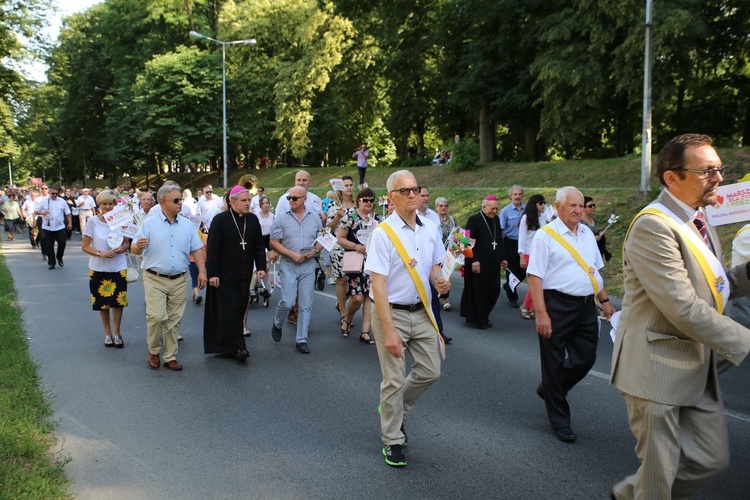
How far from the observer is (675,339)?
289cm

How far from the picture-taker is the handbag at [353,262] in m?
7.91

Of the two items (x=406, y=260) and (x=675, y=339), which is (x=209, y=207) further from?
(x=675, y=339)

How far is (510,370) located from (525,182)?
1746 centimetres

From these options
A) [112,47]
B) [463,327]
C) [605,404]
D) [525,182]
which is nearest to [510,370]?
[605,404]

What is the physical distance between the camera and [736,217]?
555 cm

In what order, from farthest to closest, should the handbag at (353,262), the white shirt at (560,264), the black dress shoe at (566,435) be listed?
the handbag at (353,262) → the white shirt at (560,264) → the black dress shoe at (566,435)

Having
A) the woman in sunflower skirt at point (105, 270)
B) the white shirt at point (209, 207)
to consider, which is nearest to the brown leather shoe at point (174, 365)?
the woman in sunflower skirt at point (105, 270)

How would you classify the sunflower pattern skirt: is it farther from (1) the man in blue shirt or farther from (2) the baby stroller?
(1) the man in blue shirt

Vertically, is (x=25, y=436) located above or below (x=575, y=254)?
below

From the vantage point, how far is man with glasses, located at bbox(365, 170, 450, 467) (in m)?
4.32

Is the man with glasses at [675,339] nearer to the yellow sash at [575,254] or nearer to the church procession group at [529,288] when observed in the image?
the church procession group at [529,288]

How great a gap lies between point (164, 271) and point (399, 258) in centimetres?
340

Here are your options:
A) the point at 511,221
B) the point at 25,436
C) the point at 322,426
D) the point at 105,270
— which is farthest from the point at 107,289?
the point at 511,221

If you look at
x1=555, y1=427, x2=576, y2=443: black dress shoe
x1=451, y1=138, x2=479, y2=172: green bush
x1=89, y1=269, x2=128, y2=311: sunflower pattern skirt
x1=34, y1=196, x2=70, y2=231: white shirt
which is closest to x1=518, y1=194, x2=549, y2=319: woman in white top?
x1=555, y1=427, x2=576, y2=443: black dress shoe
